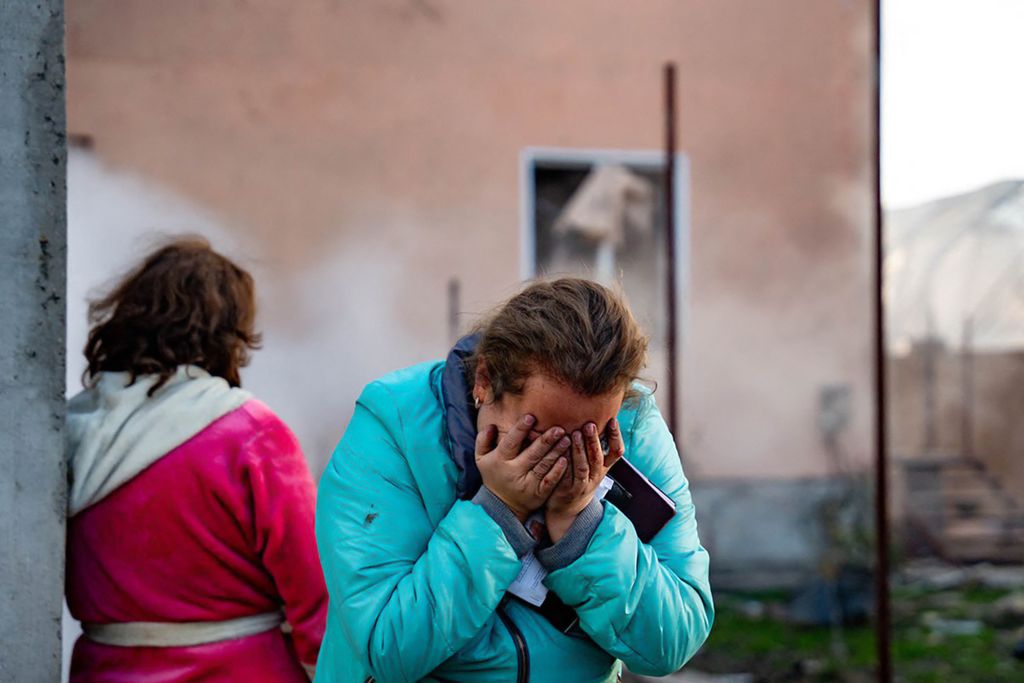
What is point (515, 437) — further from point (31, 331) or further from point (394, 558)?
point (31, 331)

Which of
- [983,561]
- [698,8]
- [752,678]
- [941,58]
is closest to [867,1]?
[941,58]

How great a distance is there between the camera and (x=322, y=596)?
2.55 metres

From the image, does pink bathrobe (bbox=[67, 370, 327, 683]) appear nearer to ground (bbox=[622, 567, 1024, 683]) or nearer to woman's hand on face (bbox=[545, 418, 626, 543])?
woman's hand on face (bbox=[545, 418, 626, 543])

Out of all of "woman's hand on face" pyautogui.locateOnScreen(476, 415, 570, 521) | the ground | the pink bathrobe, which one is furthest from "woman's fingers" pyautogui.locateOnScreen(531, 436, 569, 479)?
the ground

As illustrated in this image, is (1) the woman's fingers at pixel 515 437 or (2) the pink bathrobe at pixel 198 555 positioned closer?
(1) the woman's fingers at pixel 515 437

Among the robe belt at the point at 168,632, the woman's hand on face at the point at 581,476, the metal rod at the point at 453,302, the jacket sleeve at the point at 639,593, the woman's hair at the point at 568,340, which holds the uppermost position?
the metal rod at the point at 453,302

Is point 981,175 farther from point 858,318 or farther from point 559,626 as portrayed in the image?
point 559,626

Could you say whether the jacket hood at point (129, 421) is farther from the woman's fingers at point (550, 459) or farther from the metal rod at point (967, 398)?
the metal rod at point (967, 398)

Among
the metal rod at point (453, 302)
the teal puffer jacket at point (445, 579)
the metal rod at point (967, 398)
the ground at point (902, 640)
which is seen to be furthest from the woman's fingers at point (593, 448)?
the metal rod at point (967, 398)

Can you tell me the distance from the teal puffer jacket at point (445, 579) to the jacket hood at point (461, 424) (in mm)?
20

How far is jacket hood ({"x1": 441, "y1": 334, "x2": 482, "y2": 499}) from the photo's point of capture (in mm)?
1859

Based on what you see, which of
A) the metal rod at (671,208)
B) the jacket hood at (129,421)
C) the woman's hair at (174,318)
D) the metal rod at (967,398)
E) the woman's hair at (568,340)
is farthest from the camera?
the metal rod at (967,398)

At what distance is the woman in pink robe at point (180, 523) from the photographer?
249cm

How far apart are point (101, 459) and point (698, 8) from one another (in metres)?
6.83
